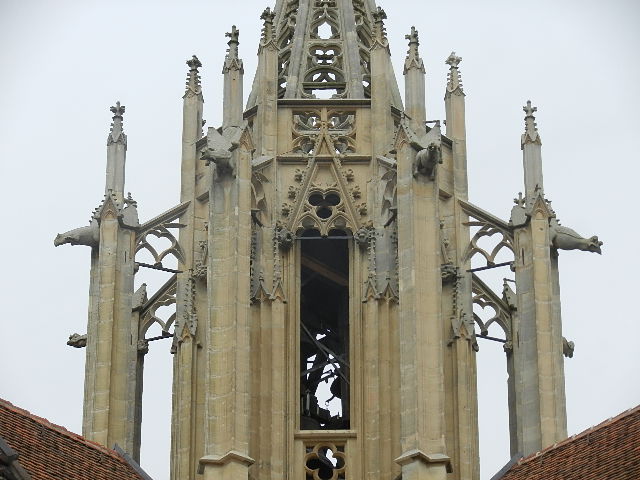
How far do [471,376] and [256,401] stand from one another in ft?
9.46

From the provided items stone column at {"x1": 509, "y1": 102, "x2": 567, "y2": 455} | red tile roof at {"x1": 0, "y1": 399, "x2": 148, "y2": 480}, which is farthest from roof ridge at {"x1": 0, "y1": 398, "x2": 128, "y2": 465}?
stone column at {"x1": 509, "y1": 102, "x2": 567, "y2": 455}

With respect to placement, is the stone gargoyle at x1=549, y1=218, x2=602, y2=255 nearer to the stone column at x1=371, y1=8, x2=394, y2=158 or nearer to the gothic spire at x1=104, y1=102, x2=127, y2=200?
the stone column at x1=371, y1=8, x2=394, y2=158

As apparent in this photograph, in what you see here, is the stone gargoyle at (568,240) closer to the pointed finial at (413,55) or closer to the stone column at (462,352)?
the stone column at (462,352)

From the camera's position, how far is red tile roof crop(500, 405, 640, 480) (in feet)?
138

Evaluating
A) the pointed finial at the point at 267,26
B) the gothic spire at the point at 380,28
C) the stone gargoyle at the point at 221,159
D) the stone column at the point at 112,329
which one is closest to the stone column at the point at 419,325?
the stone gargoyle at the point at 221,159

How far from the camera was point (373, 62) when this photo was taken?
5034 cm

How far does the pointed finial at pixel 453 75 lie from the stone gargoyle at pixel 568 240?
9.42 feet

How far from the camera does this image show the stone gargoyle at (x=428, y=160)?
153 feet

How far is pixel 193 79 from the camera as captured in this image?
51.2 meters

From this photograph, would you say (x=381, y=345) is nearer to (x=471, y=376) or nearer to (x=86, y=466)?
(x=471, y=376)

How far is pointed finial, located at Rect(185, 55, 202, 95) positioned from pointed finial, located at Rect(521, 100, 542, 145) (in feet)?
14.9

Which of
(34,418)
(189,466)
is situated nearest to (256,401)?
(189,466)

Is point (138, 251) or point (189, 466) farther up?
point (138, 251)

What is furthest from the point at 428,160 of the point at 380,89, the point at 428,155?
the point at 380,89
